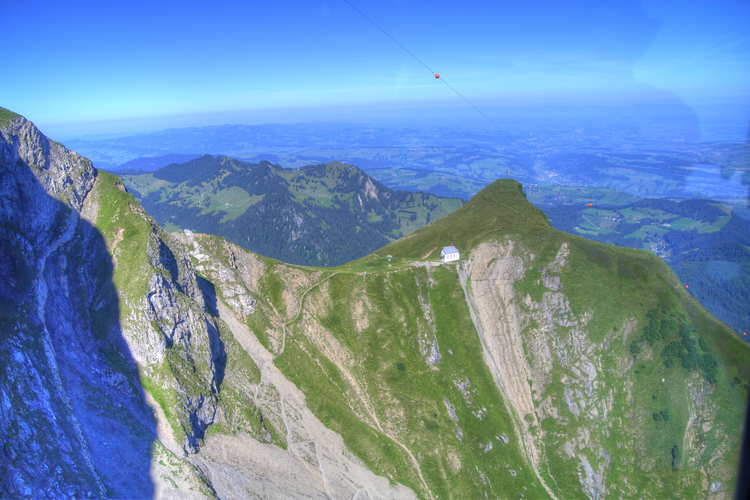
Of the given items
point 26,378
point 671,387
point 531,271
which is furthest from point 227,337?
point 671,387

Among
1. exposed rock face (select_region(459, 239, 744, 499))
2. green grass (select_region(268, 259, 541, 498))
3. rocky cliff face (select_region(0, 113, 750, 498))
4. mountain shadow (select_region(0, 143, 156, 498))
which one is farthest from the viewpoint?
green grass (select_region(268, 259, 541, 498))

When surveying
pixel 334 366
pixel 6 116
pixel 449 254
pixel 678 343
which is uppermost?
pixel 6 116

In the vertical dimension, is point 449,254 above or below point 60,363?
above

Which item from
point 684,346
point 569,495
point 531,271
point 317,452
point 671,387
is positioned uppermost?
point 531,271

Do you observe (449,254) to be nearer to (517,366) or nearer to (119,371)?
(517,366)

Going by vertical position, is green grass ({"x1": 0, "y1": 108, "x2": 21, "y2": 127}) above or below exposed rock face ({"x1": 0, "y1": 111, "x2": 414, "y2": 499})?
above

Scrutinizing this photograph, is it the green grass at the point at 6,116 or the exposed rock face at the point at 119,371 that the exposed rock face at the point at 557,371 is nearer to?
the exposed rock face at the point at 119,371

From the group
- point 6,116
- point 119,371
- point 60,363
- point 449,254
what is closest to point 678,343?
point 449,254

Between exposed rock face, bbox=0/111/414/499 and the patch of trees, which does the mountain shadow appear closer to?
exposed rock face, bbox=0/111/414/499

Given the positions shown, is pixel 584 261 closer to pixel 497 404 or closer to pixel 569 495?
pixel 497 404

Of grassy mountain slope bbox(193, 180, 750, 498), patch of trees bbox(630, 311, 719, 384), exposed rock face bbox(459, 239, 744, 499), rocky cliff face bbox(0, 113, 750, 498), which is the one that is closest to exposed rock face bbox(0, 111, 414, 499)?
rocky cliff face bbox(0, 113, 750, 498)

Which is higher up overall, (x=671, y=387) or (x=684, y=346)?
(x=684, y=346)
